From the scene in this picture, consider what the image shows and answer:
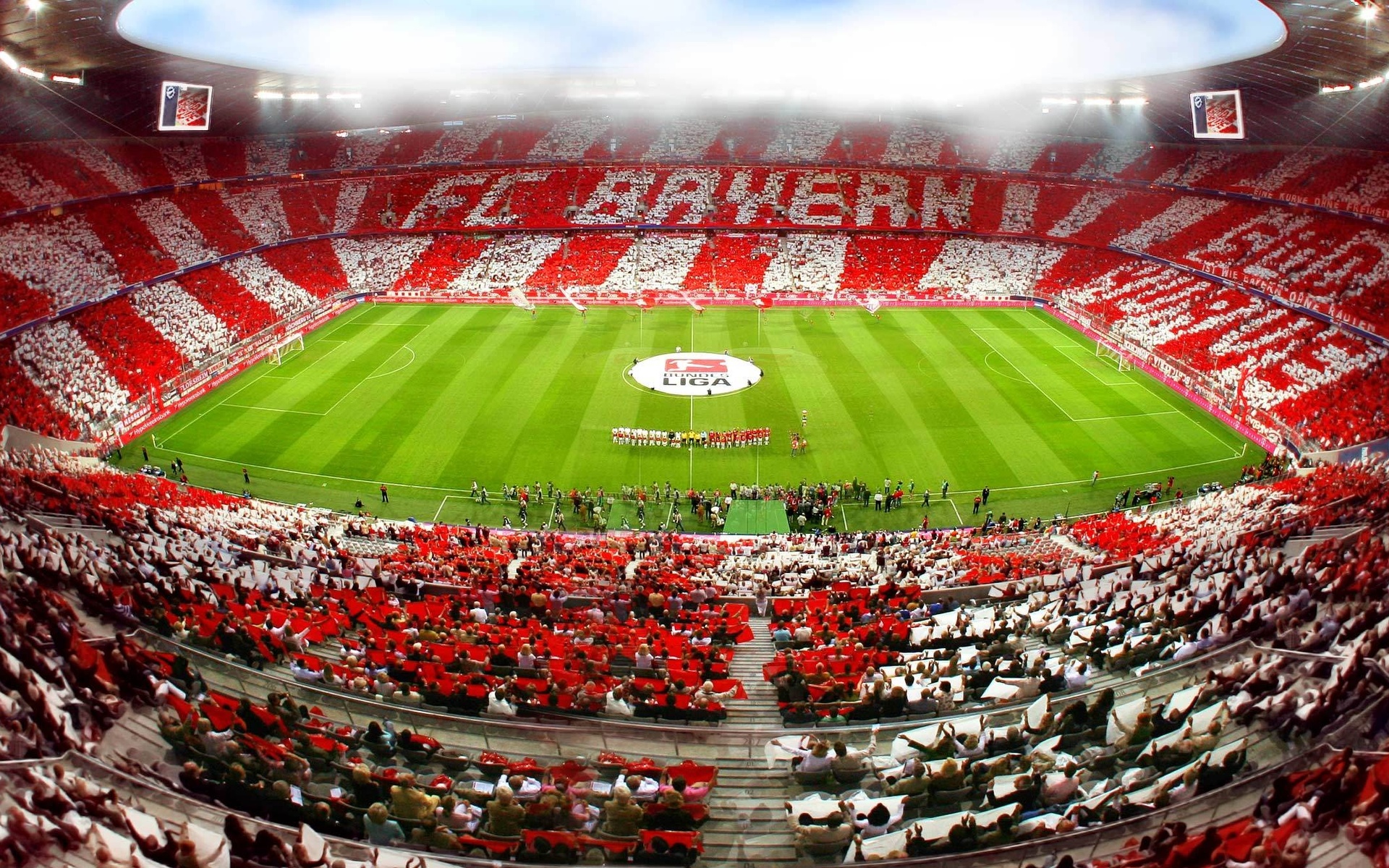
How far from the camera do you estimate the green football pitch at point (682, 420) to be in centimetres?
3328

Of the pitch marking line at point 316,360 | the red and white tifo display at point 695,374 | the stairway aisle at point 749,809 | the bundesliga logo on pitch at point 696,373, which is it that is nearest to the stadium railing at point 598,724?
the stairway aisle at point 749,809

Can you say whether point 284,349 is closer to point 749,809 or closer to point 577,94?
point 577,94

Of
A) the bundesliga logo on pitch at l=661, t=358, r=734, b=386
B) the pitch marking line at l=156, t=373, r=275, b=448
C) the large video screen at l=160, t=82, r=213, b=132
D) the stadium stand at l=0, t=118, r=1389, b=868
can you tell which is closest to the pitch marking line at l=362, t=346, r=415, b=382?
the pitch marking line at l=156, t=373, r=275, b=448

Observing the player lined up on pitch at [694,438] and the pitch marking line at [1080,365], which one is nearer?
the player lined up on pitch at [694,438]

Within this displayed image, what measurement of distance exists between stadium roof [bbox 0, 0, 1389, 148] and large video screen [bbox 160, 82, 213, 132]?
5.30ft

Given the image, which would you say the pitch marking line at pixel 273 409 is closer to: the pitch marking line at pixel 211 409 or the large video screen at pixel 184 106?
the pitch marking line at pixel 211 409

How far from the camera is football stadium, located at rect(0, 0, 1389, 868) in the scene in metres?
10.9

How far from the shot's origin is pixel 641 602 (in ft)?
63.5

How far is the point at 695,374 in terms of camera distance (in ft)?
148

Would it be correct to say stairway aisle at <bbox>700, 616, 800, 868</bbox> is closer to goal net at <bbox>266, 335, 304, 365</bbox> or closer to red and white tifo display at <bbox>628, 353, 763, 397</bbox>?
red and white tifo display at <bbox>628, 353, 763, 397</bbox>

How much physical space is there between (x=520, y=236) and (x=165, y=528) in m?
52.3

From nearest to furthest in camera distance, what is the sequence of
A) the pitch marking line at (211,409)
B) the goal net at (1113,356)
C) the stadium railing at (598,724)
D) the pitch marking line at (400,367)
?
the stadium railing at (598,724) → the pitch marking line at (211,409) → the pitch marking line at (400,367) → the goal net at (1113,356)

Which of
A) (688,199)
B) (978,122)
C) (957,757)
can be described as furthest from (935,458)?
(978,122)

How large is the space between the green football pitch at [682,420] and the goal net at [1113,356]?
2.09ft
